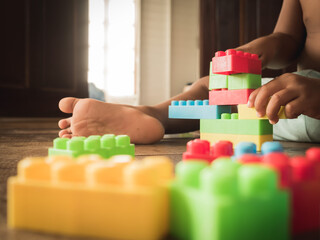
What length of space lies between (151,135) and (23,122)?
169cm

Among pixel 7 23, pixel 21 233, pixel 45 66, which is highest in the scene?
pixel 7 23

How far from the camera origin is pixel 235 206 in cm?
28

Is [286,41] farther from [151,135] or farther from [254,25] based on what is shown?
[254,25]

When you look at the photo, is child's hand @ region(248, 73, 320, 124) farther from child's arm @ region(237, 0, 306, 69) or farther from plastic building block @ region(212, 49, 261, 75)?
child's arm @ region(237, 0, 306, 69)

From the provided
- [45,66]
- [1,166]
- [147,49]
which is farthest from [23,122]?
[147,49]

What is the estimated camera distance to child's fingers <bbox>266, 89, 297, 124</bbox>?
2.91 ft

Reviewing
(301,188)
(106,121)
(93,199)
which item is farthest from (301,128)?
(93,199)

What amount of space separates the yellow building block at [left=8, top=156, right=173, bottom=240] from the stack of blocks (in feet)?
2.19

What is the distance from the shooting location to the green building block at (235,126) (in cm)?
97

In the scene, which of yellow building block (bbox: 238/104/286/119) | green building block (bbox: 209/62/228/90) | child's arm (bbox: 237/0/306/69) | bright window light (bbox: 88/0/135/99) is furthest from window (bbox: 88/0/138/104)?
yellow building block (bbox: 238/104/286/119)

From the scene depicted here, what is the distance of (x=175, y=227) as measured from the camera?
1.11 ft

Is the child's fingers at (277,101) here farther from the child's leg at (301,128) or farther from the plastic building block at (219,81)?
the child's leg at (301,128)

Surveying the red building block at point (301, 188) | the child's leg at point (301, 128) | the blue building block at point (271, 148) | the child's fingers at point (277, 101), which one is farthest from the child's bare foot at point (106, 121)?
the red building block at point (301, 188)

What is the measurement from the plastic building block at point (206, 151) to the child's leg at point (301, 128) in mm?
773
